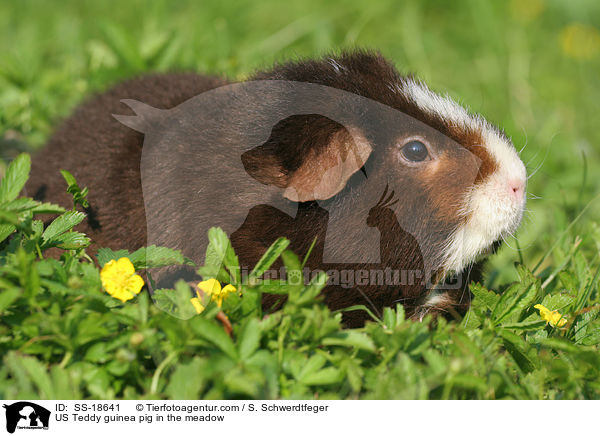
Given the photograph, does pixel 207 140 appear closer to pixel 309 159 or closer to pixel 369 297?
pixel 309 159

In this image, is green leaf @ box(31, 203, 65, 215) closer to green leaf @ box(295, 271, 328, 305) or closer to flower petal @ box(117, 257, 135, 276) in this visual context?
flower petal @ box(117, 257, 135, 276)

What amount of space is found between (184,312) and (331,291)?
2.81ft

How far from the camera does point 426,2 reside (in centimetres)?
790

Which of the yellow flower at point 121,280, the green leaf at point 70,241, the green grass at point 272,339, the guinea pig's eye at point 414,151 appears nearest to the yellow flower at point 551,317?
the green grass at point 272,339

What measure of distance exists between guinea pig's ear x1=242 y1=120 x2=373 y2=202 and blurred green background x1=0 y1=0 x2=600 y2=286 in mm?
1423

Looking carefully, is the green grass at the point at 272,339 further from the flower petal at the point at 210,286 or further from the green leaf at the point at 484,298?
the flower petal at the point at 210,286

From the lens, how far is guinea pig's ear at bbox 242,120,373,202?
283cm

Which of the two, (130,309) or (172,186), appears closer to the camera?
(130,309)

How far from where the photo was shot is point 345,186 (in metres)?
2.94

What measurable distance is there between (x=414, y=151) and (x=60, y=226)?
1596 millimetres

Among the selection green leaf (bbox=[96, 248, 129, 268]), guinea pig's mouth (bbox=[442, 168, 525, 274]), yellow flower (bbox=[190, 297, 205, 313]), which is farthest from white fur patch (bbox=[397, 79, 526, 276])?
green leaf (bbox=[96, 248, 129, 268])

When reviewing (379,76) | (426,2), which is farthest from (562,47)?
(379,76)

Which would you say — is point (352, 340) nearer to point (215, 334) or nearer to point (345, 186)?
point (215, 334)
